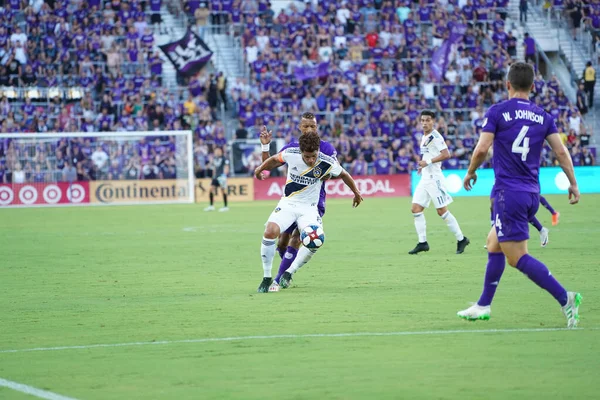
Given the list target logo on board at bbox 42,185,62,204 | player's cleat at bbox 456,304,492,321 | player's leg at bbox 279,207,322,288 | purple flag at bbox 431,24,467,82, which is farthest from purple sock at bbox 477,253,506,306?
purple flag at bbox 431,24,467,82

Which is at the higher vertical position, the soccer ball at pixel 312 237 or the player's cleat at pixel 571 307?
the player's cleat at pixel 571 307

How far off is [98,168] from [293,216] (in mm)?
29242

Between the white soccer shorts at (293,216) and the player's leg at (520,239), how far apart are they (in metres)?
3.91

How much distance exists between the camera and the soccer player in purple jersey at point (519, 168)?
364 inches

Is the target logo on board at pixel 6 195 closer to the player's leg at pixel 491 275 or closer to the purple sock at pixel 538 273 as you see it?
the player's leg at pixel 491 275

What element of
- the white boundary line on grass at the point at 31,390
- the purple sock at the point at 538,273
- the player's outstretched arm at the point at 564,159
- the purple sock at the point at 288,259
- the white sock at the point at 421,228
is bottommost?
the white sock at the point at 421,228

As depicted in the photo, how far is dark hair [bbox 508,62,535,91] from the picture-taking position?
370 inches

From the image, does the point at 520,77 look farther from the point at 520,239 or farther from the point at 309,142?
the point at 309,142

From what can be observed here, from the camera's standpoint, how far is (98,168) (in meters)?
41.1

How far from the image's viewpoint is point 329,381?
24.2 feet

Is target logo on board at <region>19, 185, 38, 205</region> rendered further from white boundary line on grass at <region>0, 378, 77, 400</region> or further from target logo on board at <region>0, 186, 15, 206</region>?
white boundary line on grass at <region>0, 378, 77, 400</region>

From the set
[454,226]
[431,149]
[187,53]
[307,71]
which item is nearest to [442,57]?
[307,71]

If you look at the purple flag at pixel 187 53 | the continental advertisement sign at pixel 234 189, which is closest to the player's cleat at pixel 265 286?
the continental advertisement sign at pixel 234 189

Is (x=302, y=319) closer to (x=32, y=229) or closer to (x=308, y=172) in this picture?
(x=308, y=172)
